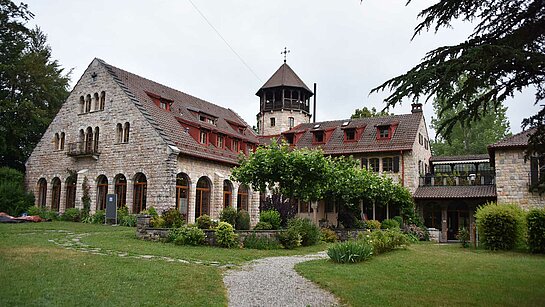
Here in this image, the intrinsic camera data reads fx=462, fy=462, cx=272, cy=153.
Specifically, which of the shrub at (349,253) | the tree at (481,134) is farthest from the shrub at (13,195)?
the tree at (481,134)

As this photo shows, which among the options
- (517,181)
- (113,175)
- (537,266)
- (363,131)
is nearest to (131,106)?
(113,175)

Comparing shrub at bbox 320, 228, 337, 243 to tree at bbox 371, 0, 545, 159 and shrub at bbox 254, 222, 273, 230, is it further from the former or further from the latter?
tree at bbox 371, 0, 545, 159

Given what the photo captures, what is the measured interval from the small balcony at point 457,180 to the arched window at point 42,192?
25986 mm

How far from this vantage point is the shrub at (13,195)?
93.5ft

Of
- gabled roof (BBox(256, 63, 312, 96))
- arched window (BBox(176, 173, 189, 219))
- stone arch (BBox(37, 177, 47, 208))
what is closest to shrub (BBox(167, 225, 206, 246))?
arched window (BBox(176, 173, 189, 219))

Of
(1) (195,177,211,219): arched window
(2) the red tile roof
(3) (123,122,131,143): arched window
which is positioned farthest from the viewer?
(2) the red tile roof

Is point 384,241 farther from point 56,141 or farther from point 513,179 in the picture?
point 56,141

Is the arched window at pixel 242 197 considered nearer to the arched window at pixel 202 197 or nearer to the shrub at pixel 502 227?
the arched window at pixel 202 197

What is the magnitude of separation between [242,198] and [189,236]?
594 inches

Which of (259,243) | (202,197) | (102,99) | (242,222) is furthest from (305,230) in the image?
(102,99)

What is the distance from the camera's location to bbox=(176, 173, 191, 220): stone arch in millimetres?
25797

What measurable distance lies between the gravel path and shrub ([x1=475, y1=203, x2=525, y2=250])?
9542 millimetres

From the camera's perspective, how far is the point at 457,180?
105 feet

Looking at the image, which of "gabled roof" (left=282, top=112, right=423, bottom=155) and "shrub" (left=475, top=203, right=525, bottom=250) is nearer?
"shrub" (left=475, top=203, right=525, bottom=250)
